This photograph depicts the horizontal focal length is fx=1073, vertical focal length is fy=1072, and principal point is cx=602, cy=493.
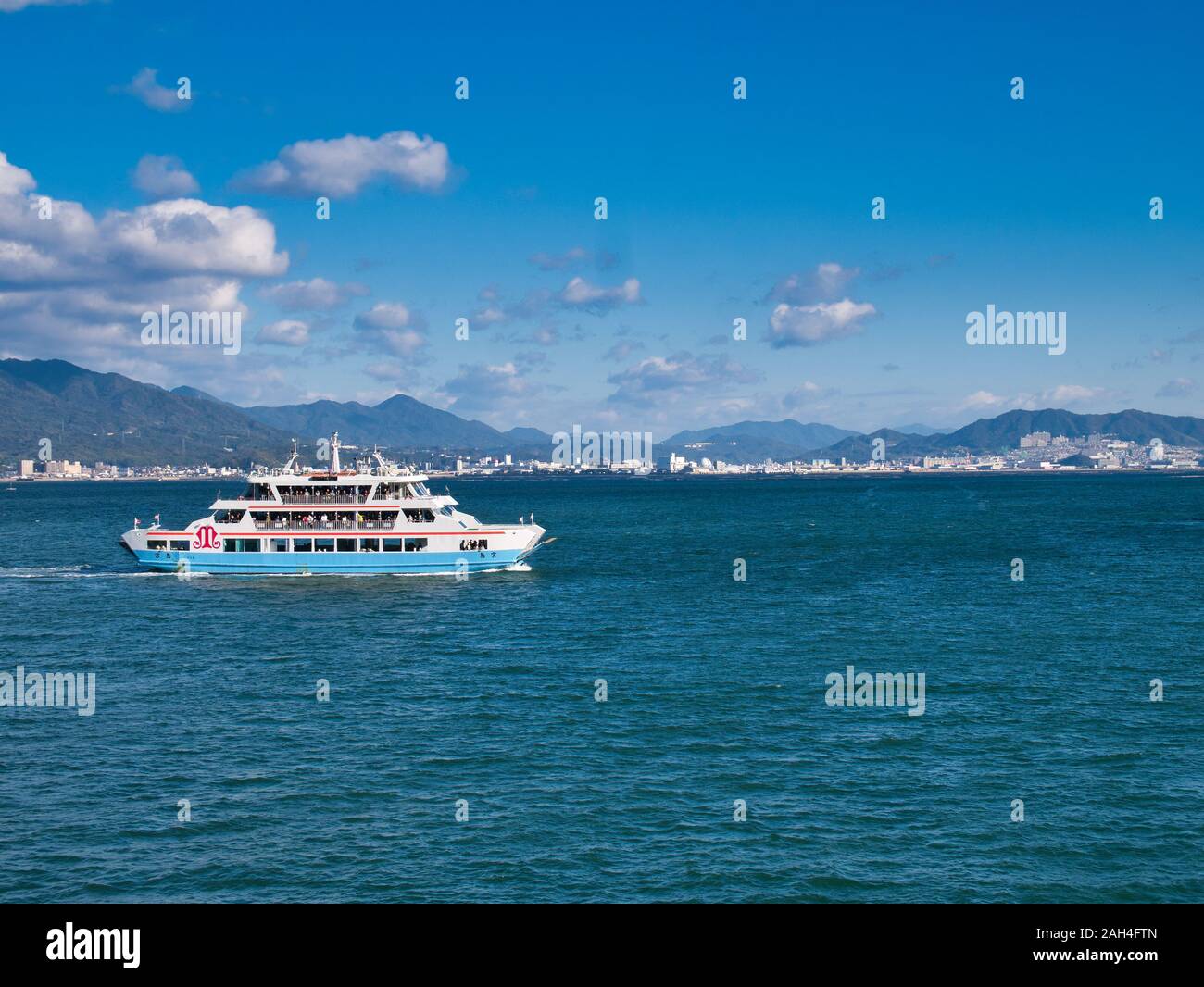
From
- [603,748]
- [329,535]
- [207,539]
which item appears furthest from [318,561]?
[603,748]

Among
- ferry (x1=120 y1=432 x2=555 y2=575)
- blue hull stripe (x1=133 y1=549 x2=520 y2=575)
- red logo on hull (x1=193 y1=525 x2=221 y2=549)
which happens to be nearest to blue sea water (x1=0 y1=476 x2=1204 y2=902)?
blue hull stripe (x1=133 y1=549 x2=520 y2=575)

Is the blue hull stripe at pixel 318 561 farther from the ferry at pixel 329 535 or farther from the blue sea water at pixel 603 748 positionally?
the blue sea water at pixel 603 748

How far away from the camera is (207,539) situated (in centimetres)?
8269

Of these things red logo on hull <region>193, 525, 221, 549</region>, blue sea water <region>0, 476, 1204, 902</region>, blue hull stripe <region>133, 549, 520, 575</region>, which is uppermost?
red logo on hull <region>193, 525, 221, 549</region>

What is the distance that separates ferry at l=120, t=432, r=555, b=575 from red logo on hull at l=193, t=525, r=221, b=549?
2.8 inches

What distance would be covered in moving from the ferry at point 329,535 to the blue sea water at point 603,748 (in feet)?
23.0

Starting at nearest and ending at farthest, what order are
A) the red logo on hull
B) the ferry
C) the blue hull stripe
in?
the blue hull stripe
the ferry
the red logo on hull

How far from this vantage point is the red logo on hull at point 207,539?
82.6m

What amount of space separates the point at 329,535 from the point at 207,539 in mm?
9600

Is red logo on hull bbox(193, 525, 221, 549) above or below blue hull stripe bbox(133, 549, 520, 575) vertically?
above

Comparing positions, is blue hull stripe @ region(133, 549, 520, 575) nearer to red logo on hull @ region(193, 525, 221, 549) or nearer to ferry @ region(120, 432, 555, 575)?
ferry @ region(120, 432, 555, 575)

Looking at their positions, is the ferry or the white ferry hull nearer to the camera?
the white ferry hull

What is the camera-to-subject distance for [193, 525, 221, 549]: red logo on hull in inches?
3253

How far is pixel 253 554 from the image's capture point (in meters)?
82.1
